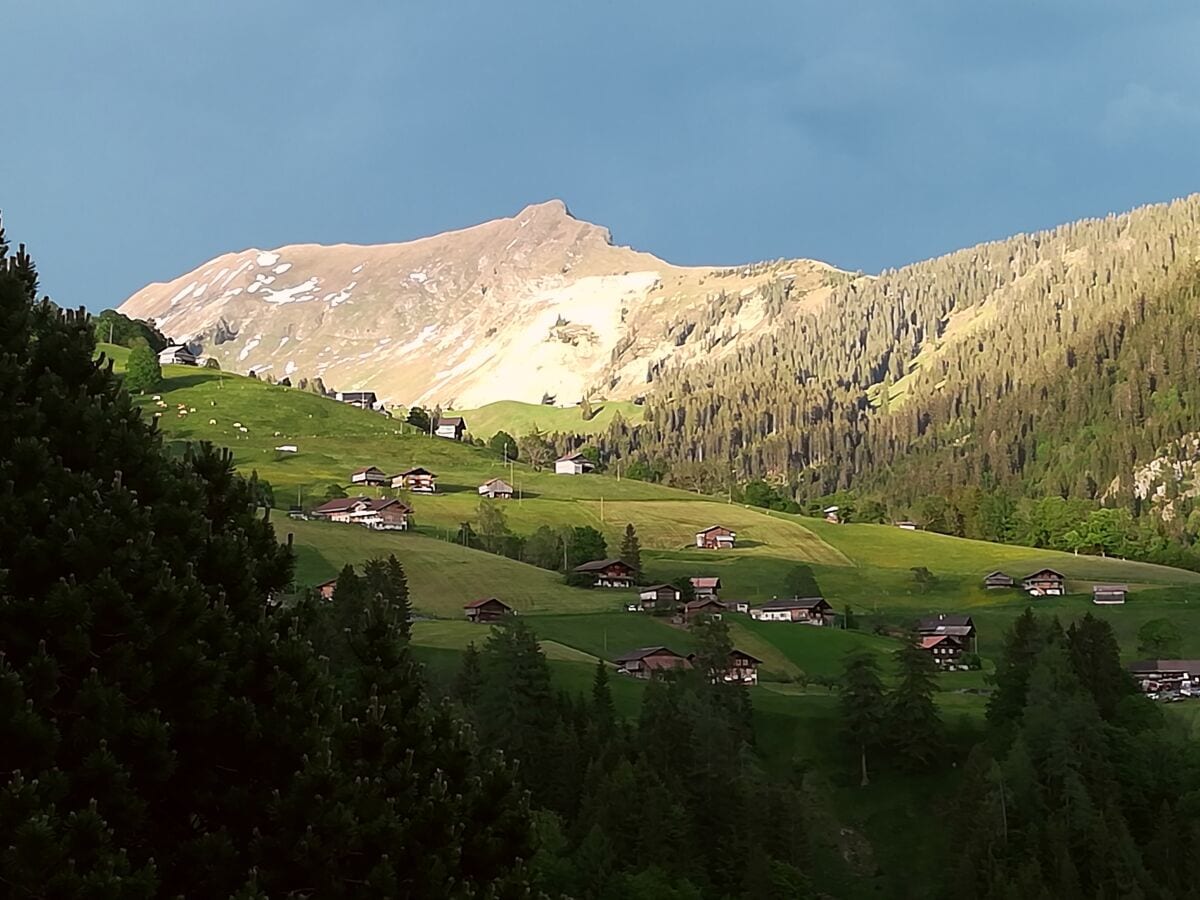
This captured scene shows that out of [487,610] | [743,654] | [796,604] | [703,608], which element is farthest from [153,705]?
[796,604]

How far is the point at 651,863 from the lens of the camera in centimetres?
7600

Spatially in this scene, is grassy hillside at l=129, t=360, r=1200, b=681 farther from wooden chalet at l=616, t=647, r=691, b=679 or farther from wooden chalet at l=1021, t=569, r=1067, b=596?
wooden chalet at l=616, t=647, r=691, b=679

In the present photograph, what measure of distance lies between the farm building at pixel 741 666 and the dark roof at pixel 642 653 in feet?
7.30

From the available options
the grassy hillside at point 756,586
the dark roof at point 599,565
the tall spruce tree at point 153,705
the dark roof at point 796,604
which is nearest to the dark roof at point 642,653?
the grassy hillside at point 756,586

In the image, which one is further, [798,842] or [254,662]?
[798,842]

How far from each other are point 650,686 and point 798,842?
759 inches

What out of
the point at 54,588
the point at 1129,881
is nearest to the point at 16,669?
the point at 54,588

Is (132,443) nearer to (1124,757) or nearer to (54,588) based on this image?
(54,588)

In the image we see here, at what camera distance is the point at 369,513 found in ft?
599

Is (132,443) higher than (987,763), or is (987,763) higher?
(132,443)

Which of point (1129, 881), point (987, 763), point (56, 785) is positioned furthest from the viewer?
point (987, 763)

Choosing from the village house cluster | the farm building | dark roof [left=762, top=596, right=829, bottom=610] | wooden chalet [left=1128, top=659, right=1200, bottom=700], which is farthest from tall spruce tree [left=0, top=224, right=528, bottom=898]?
the village house cluster

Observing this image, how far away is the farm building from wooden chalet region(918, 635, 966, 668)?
787 inches

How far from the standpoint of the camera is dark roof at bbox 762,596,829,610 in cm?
14725
